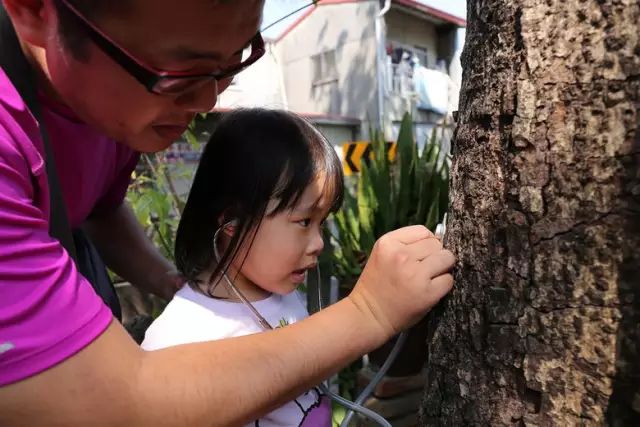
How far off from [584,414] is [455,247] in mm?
328

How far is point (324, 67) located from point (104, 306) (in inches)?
557

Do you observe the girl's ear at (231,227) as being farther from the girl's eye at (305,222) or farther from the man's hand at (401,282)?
the man's hand at (401,282)

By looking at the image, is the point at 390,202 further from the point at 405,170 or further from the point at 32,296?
the point at 32,296

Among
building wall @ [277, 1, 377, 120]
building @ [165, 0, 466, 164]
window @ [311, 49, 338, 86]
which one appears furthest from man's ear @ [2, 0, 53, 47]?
window @ [311, 49, 338, 86]

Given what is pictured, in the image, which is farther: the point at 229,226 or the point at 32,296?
the point at 229,226

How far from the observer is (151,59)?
80 cm

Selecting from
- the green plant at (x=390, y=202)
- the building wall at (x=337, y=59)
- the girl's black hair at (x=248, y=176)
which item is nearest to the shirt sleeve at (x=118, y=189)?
the girl's black hair at (x=248, y=176)

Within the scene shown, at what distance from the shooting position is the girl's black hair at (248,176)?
4.24 ft

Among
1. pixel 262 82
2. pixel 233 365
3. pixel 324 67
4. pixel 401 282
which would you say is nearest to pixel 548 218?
pixel 401 282

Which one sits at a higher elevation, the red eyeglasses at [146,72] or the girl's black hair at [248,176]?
the red eyeglasses at [146,72]

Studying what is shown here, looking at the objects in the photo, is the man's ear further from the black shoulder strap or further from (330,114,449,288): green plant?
(330,114,449,288): green plant

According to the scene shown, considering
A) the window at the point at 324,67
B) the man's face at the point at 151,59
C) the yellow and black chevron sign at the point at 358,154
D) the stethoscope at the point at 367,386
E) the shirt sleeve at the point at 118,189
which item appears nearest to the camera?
the man's face at the point at 151,59

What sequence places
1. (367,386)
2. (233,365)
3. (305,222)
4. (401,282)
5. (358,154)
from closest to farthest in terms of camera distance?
(233,365), (401,282), (367,386), (305,222), (358,154)

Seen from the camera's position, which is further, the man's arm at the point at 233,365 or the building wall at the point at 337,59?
the building wall at the point at 337,59
